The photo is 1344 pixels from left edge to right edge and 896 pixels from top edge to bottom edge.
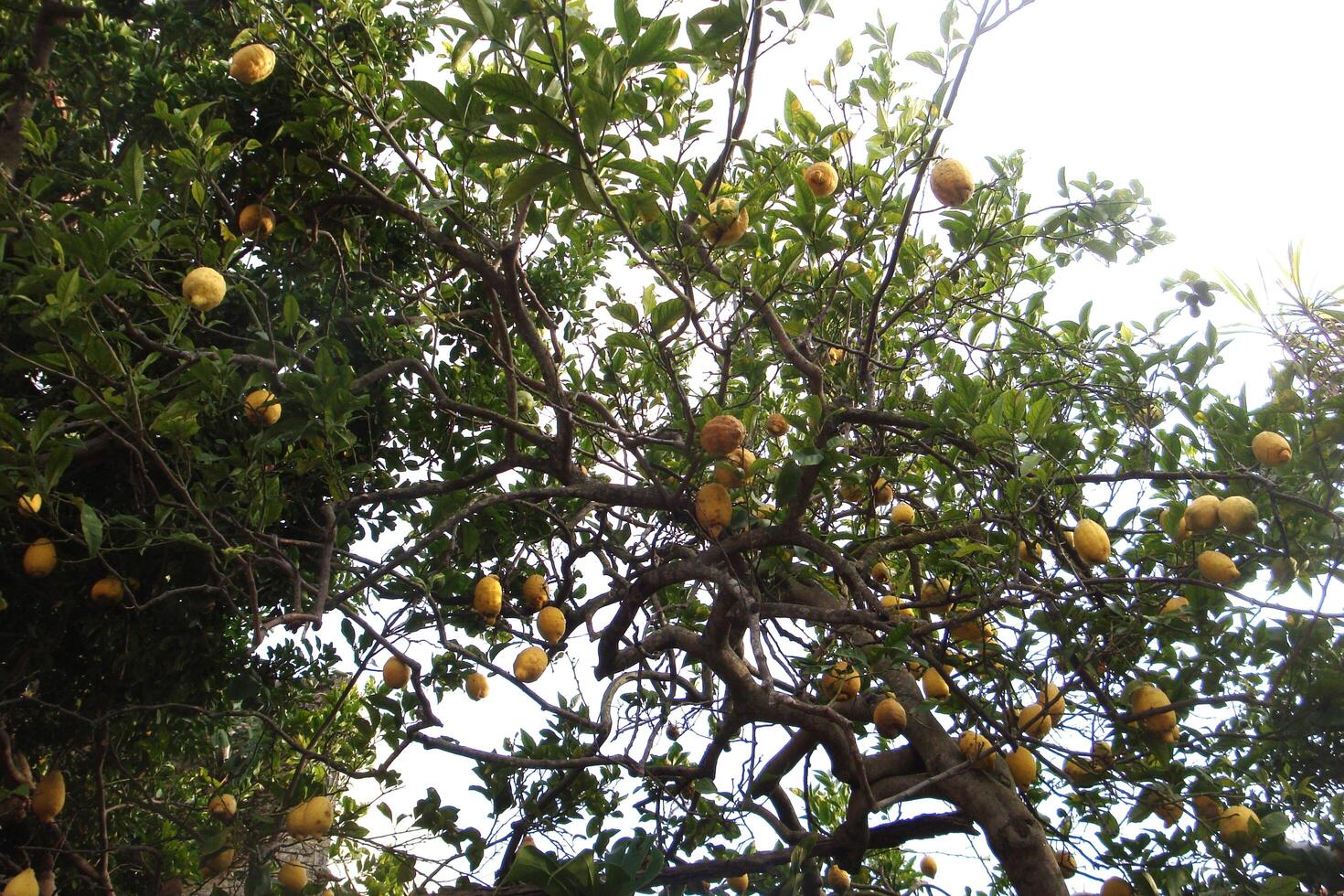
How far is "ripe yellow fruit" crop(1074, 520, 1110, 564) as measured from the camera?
2.23 meters

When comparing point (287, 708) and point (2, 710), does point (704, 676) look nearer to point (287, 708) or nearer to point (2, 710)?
point (287, 708)

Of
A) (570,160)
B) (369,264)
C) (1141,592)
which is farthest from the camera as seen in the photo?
(369,264)

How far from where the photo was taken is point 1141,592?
93.6 inches

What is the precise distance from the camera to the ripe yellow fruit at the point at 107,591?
2.71 m

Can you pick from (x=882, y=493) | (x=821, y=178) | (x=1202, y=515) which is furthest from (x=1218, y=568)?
(x=821, y=178)

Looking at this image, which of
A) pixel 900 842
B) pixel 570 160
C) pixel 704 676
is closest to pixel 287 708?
pixel 704 676

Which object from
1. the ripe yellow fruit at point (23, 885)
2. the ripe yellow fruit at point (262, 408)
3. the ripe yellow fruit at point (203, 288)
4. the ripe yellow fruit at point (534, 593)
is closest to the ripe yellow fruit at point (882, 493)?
the ripe yellow fruit at point (534, 593)

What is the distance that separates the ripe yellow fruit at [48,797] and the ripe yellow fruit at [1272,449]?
12.6ft

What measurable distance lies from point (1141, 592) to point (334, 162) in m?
2.90

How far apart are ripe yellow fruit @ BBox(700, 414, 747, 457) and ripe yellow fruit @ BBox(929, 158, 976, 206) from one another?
3.10 ft

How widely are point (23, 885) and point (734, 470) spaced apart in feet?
8.26

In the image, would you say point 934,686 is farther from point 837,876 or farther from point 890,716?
point 837,876

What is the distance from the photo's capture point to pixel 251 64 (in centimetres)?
271

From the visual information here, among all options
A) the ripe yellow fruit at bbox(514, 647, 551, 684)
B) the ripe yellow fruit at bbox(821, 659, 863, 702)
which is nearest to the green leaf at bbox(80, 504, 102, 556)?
the ripe yellow fruit at bbox(514, 647, 551, 684)
